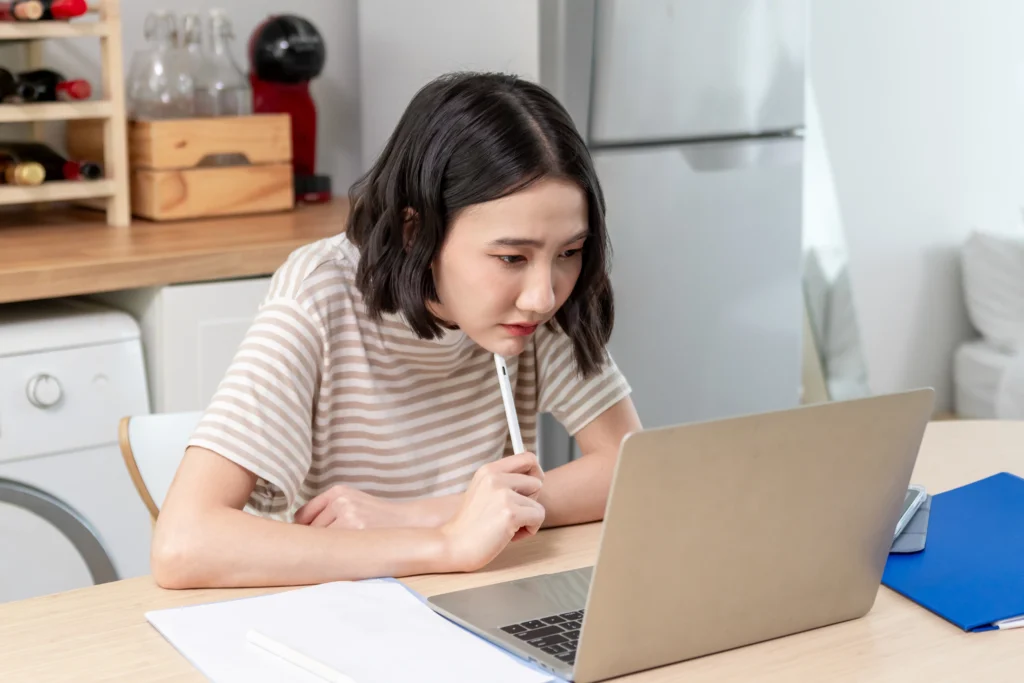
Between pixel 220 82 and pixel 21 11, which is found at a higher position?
pixel 21 11

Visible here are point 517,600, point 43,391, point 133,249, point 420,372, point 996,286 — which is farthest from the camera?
point 996,286

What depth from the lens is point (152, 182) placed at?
231 cm

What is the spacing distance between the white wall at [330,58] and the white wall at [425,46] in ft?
0.11

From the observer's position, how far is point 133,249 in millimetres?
2039

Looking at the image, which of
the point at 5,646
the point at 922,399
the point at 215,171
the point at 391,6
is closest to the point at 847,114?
the point at 391,6

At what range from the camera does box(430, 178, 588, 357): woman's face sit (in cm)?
118

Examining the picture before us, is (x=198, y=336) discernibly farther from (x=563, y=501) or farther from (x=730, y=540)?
(x=730, y=540)

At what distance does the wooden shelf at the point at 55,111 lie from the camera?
210 cm

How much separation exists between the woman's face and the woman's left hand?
7.3 inches

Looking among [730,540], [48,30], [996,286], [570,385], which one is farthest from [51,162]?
[996,286]

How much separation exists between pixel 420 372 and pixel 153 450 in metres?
0.33

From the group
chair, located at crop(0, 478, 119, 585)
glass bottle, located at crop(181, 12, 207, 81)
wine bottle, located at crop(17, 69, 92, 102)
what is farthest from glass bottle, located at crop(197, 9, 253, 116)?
chair, located at crop(0, 478, 119, 585)

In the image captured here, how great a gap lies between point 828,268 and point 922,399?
2.61m

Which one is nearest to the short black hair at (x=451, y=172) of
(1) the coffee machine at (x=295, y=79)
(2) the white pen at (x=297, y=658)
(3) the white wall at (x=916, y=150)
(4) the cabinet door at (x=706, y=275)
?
(2) the white pen at (x=297, y=658)
